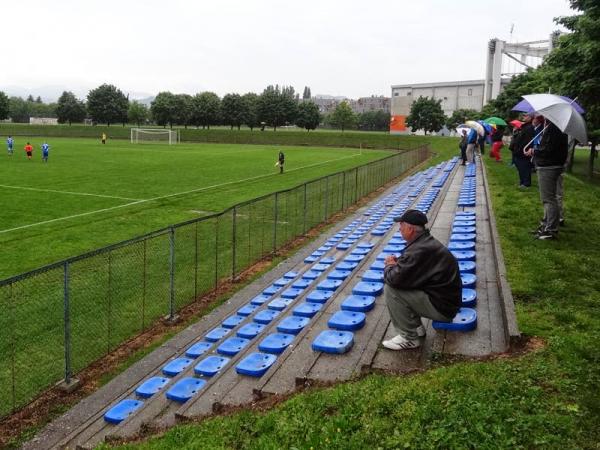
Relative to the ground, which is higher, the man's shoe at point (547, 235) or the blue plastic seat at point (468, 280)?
the man's shoe at point (547, 235)

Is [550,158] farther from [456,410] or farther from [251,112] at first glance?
[251,112]

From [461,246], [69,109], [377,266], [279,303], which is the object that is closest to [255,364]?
[279,303]

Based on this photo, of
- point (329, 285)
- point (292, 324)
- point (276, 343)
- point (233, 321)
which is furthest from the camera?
point (329, 285)

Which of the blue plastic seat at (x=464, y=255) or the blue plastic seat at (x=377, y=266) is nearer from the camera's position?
the blue plastic seat at (x=464, y=255)

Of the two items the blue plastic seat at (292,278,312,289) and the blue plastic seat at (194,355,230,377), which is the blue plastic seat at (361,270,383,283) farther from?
the blue plastic seat at (194,355,230,377)

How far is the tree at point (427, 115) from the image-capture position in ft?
329

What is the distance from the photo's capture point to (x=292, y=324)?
23.9 feet

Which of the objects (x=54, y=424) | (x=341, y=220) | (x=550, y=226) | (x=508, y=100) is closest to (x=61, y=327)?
(x=54, y=424)

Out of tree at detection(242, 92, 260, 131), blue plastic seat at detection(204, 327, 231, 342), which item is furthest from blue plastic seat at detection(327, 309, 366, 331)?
tree at detection(242, 92, 260, 131)

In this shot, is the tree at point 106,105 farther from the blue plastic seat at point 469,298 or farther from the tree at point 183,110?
the blue plastic seat at point 469,298

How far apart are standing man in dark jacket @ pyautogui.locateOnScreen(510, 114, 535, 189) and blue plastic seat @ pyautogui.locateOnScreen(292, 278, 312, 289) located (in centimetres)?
678

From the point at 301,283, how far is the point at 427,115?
95.9m

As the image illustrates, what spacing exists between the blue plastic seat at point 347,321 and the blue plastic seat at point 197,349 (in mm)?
1811

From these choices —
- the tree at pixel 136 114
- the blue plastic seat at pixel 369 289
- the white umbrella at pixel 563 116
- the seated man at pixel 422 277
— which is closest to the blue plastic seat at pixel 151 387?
the seated man at pixel 422 277
